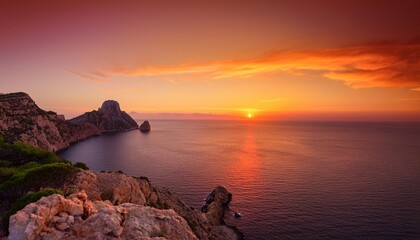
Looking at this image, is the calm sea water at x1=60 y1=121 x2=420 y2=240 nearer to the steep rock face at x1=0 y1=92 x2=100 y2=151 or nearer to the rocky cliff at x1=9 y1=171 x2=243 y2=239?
the steep rock face at x1=0 y1=92 x2=100 y2=151

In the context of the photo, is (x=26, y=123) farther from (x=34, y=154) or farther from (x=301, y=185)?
(x=301, y=185)

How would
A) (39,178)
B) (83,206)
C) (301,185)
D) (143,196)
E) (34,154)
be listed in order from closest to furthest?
1. (83,206)
2. (39,178)
3. (143,196)
4. (34,154)
5. (301,185)

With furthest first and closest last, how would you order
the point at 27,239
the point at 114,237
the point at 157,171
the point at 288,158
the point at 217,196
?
the point at 288,158, the point at 157,171, the point at 217,196, the point at 114,237, the point at 27,239

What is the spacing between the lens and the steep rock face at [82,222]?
1648 cm

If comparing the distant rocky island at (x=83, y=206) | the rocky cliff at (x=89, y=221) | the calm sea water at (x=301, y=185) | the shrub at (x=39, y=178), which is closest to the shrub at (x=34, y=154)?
the distant rocky island at (x=83, y=206)

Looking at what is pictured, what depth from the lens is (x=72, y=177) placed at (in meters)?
35.5

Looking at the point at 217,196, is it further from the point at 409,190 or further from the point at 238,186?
the point at 409,190

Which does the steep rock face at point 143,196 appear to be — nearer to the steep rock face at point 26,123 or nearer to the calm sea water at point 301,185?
the calm sea water at point 301,185

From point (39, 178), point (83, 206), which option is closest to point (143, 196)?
Answer: point (39, 178)

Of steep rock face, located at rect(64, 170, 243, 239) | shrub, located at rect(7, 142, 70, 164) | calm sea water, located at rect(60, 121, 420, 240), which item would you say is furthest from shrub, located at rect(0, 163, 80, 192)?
calm sea water, located at rect(60, 121, 420, 240)

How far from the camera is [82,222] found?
1794 cm

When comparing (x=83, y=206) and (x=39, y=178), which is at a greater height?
(x=83, y=206)

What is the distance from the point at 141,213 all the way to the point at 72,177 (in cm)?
1920

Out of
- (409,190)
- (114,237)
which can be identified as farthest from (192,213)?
(409,190)
